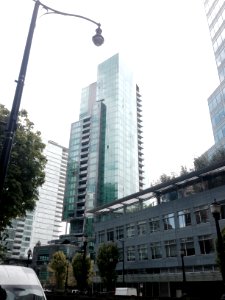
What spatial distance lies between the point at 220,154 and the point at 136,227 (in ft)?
66.5

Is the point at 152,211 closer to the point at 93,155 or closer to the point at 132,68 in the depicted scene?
the point at 93,155

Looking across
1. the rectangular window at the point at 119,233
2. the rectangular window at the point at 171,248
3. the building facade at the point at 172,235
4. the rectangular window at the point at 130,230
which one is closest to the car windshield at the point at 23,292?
the building facade at the point at 172,235

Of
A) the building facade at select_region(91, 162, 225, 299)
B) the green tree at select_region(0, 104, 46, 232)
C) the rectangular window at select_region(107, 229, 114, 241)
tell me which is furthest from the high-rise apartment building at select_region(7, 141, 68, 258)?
the green tree at select_region(0, 104, 46, 232)

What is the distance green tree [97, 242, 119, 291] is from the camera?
153 ft

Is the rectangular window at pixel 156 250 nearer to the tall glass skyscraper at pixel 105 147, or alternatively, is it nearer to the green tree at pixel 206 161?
the green tree at pixel 206 161

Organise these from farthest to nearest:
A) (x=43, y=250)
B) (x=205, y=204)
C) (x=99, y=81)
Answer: (x=99, y=81) < (x=43, y=250) < (x=205, y=204)

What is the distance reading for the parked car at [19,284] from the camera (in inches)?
313

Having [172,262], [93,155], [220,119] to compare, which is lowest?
[172,262]

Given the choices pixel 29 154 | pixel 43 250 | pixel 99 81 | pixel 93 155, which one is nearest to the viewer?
pixel 29 154

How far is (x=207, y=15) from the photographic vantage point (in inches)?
2293

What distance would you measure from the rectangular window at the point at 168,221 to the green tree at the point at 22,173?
32.9m

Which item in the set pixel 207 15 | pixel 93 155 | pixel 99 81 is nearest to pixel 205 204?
pixel 207 15

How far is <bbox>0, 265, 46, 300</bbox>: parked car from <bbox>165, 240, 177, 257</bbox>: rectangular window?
38685mm

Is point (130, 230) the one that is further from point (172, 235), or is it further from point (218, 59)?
point (218, 59)
